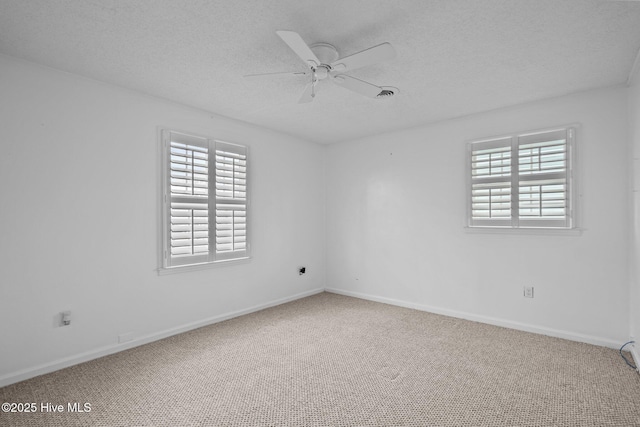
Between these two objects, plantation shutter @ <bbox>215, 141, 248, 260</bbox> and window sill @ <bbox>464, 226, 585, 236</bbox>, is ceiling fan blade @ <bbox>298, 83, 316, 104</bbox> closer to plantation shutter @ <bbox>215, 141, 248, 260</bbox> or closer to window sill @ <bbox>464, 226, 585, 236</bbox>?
plantation shutter @ <bbox>215, 141, 248, 260</bbox>

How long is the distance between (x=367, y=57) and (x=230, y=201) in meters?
2.47

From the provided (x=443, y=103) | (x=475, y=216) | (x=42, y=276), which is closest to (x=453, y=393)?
(x=475, y=216)

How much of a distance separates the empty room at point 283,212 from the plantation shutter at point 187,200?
0.02 m

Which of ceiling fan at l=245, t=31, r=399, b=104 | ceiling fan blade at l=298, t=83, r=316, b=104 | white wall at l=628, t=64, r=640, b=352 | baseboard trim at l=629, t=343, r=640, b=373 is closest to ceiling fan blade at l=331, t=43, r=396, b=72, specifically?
ceiling fan at l=245, t=31, r=399, b=104

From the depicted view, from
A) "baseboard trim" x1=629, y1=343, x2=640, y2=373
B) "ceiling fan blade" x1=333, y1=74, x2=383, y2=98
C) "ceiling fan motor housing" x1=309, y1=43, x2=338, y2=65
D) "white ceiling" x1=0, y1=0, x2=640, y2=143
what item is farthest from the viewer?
"baseboard trim" x1=629, y1=343, x2=640, y2=373

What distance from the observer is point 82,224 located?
111 inches

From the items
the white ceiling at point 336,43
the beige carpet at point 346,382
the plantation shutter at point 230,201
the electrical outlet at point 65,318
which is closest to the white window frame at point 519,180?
the white ceiling at point 336,43

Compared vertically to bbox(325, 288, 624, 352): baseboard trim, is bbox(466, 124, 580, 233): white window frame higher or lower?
higher

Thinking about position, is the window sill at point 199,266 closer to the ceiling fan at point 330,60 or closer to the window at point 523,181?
the ceiling fan at point 330,60

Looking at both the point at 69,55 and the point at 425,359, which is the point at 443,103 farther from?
the point at 69,55

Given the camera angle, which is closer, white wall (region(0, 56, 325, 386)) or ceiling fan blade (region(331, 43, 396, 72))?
ceiling fan blade (region(331, 43, 396, 72))

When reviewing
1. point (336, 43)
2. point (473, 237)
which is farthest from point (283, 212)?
point (336, 43)

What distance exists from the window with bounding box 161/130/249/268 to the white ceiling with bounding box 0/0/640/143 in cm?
57

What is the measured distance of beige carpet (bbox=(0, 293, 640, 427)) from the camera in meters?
2.01
